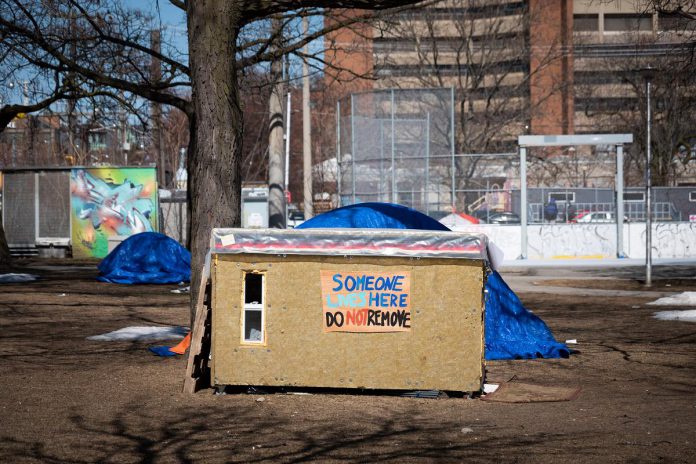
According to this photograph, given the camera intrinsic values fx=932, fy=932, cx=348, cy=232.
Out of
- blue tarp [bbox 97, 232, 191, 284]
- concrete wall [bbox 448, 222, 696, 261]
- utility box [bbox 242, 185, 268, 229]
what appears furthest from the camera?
utility box [bbox 242, 185, 268, 229]

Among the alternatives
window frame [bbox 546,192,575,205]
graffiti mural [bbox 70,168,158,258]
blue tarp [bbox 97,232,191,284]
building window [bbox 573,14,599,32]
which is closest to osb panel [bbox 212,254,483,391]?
blue tarp [bbox 97,232,191,284]

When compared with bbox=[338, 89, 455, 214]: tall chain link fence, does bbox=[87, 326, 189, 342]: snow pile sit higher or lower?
lower

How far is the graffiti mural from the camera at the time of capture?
34594 millimetres

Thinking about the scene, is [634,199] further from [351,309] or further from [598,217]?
[351,309]

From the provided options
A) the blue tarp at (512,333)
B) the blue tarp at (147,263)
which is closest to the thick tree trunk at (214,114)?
the blue tarp at (512,333)

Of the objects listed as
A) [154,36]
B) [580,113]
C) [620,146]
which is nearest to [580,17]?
[580,113]

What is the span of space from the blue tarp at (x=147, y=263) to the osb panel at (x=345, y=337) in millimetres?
14408

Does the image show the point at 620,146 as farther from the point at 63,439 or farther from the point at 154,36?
the point at 63,439

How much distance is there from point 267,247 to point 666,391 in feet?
13.3

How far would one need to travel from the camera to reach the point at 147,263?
2306cm

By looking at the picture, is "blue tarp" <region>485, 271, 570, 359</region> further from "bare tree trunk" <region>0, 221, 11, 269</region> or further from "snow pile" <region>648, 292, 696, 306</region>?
"bare tree trunk" <region>0, 221, 11, 269</region>

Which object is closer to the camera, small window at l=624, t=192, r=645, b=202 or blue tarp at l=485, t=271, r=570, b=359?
blue tarp at l=485, t=271, r=570, b=359

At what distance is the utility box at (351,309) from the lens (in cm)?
852

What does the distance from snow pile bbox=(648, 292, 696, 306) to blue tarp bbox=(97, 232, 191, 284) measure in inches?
439
